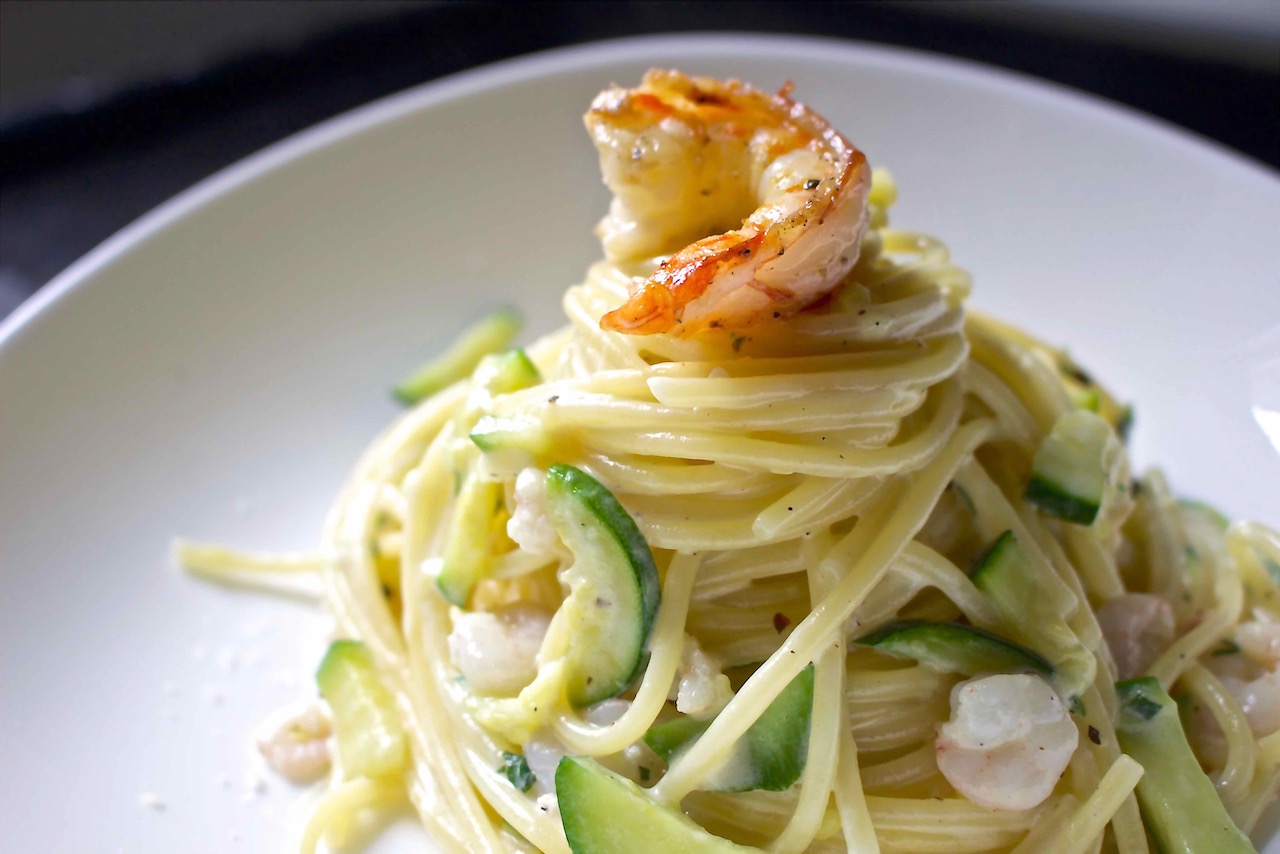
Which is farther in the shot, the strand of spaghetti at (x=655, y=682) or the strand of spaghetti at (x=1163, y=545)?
the strand of spaghetti at (x=1163, y=545)

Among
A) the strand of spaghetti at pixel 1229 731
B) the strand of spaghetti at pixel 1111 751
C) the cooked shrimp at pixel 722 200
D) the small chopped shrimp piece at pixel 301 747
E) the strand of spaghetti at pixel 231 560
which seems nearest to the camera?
the cooked shrimp at pixel 722 200

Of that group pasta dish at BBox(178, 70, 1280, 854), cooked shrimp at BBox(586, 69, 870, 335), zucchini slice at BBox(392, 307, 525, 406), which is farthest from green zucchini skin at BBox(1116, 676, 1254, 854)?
zucchini slice at BBox(392, 307, 525, 406)

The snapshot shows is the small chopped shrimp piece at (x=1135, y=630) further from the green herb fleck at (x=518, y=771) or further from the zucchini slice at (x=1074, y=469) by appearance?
the green herb fleck at (x=518, y=771)

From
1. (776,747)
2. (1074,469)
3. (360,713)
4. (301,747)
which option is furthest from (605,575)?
(1074,469)

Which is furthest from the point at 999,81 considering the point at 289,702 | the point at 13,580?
the point at 13,580

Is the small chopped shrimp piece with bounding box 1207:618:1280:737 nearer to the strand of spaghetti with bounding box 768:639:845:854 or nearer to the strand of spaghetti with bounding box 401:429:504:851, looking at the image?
the strand of spaghetti with bounding box 768:639:845:854

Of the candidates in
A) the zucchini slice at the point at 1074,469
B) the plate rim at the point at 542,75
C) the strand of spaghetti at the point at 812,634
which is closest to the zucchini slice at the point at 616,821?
the strand of spaghetti at the point at 812,634

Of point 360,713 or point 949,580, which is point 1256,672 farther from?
point 360,713

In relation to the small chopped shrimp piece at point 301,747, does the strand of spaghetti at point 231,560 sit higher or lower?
higher
